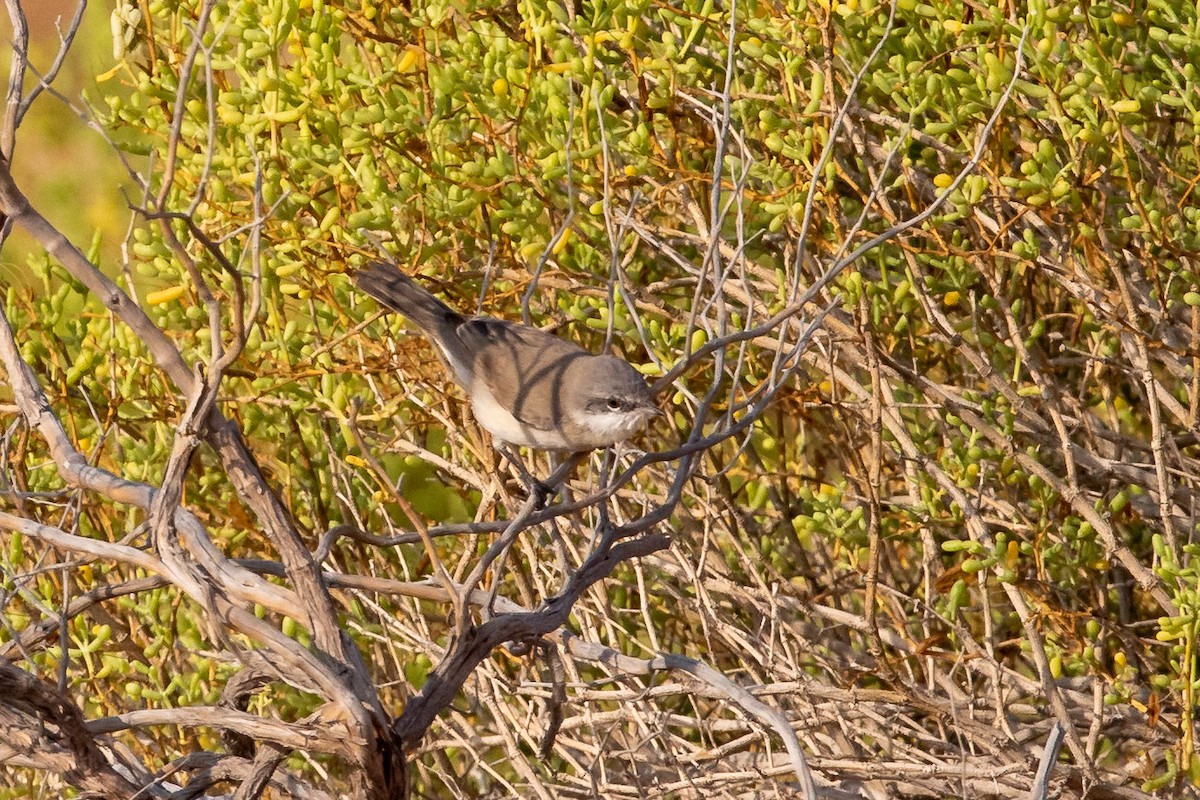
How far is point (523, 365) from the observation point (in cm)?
396

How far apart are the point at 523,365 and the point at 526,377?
82mm

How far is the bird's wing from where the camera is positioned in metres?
3.69

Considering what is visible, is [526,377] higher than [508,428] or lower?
higher

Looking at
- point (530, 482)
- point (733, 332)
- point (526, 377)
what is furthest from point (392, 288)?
point (733, 332)

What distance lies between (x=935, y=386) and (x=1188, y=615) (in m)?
1.00

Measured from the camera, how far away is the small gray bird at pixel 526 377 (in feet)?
11.4

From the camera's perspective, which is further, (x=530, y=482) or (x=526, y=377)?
(x=526, y=377)

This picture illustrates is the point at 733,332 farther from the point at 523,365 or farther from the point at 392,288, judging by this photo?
the point at 392,288

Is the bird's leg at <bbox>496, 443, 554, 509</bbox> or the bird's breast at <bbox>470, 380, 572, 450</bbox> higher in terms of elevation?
the bird's breast at <bbox>470, 380, 572, 450</bbox>

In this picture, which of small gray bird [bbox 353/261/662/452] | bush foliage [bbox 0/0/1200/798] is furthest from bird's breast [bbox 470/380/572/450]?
bush foliage [bbox 0/0/1200/798]

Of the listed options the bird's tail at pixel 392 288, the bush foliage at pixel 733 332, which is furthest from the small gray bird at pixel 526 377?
the bush foliage at pixel 733 332

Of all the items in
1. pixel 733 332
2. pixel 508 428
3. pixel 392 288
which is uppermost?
pixel 392 288

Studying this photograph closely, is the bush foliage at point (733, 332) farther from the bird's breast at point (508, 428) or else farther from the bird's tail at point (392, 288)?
the bird's breast at point (508, 428)

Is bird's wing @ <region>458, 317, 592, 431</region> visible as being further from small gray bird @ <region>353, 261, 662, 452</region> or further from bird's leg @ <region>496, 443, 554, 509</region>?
bird's leg @ <region>496, 443, 554, 509</region>
